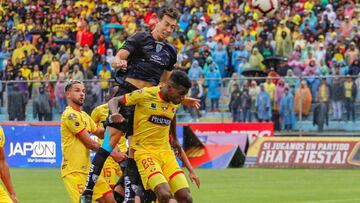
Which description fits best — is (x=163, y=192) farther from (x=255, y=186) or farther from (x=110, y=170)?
(x=255, y=186)

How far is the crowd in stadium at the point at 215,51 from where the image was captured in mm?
28125

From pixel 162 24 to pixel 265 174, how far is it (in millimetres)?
11405

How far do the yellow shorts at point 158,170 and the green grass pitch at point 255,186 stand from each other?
5291 millimetres

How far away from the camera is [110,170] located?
14.8 meters

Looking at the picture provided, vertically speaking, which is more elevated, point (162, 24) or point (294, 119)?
point (162, 24)

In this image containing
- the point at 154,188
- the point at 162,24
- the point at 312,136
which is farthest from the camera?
Answer: the point at 312,136

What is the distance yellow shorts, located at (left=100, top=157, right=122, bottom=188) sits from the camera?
48.0ft

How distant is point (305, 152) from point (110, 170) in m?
12.3

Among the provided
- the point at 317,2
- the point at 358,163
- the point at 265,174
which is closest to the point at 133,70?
the point at 265,174

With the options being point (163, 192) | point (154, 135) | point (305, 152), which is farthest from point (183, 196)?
point (305, 152)

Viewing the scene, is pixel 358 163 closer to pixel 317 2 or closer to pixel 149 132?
pixel 317 2

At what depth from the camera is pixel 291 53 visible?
3162 cm

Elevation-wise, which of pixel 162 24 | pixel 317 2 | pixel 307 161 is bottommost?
pixel 307 161

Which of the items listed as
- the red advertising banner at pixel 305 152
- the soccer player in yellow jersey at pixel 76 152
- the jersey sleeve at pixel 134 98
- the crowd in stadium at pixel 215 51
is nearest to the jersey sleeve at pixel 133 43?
the soccer player in yellow jersey at pixel 76 152
